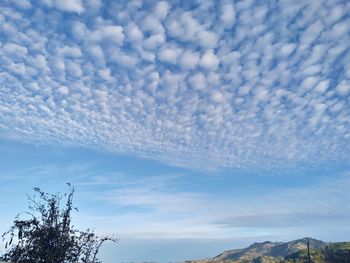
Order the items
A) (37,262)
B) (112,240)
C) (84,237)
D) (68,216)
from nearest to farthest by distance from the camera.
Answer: (37,262) < (68,216) < (84,237) < (112,240)

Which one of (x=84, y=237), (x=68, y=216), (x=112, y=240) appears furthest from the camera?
(x=112, y=240)

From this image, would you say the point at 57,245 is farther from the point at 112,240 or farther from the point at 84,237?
the point at 112,240

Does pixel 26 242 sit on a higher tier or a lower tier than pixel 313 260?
lower

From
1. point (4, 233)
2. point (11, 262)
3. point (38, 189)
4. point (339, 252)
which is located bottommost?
point (11, 262)

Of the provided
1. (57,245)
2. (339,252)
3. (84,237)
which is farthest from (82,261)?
(339,252)

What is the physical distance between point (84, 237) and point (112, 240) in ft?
9.76

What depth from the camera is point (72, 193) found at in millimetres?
24297

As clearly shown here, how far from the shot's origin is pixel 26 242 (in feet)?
75.2

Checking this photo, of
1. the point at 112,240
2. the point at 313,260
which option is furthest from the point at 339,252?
the point at 112,240

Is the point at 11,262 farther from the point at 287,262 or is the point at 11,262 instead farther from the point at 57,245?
the point at 287,262

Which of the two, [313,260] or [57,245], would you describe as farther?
[313,260]

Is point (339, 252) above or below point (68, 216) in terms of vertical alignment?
above

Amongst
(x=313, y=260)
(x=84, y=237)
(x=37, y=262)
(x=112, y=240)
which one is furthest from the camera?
(x=313, y=260)

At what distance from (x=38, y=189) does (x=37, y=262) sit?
4541 millimetres
